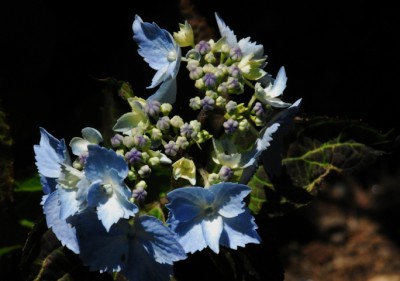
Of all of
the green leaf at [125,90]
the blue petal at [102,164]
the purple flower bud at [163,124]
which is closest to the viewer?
the blue petal at [102,164]

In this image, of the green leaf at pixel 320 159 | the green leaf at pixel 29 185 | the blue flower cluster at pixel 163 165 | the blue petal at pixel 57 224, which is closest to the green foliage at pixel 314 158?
the green leaf at pixel 320 159

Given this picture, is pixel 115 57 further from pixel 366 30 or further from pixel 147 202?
pixel 366 30

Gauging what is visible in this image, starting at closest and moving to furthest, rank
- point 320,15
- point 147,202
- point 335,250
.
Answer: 1. point 147,202
2. point 320,15
3. point 335,250

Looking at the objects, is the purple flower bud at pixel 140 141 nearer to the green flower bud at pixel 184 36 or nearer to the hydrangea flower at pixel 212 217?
the hydrangea flower at pixel 212 217

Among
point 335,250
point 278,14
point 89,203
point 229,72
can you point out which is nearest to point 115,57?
point 278,14

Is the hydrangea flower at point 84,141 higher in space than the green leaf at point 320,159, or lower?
higher

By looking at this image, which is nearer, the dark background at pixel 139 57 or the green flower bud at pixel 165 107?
the green flower bud at pixel 165 107
